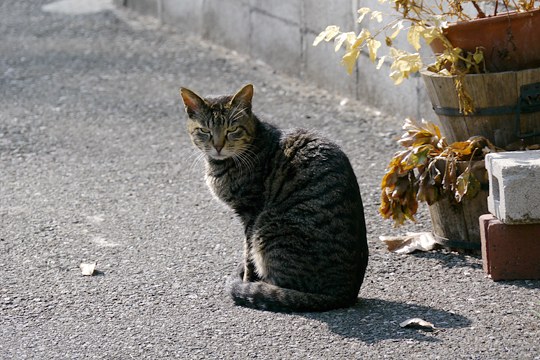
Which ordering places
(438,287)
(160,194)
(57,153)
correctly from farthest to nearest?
1. (57,153)
2. (160,194)
3. (438,287)

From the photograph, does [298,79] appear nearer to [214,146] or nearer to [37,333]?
[214,146]

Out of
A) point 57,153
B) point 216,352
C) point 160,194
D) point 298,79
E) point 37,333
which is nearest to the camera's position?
point 216,352

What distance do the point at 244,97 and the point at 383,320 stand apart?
132 centimetres

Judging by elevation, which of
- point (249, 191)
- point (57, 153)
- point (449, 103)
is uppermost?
point (449, 103)

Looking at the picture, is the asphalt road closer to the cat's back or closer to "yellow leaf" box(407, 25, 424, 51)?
the cat's back

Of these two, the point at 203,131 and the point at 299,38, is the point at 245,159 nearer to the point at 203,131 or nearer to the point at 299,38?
the point at 203,131

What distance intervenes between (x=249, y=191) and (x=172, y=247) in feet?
2.83

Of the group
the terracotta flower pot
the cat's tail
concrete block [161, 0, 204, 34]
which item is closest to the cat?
the cat's tail

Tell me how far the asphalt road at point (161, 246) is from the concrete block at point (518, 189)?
0.34 m

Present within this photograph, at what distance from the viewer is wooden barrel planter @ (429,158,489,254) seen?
16.2ft

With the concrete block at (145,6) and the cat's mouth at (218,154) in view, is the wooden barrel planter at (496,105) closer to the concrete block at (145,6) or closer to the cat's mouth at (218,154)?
the cat's mouth at (218,154)

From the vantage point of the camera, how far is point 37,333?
14.3 feet

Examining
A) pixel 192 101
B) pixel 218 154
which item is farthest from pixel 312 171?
pixel 192 101

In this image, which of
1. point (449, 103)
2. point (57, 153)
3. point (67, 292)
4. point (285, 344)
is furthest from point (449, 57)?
point (57, 153)
